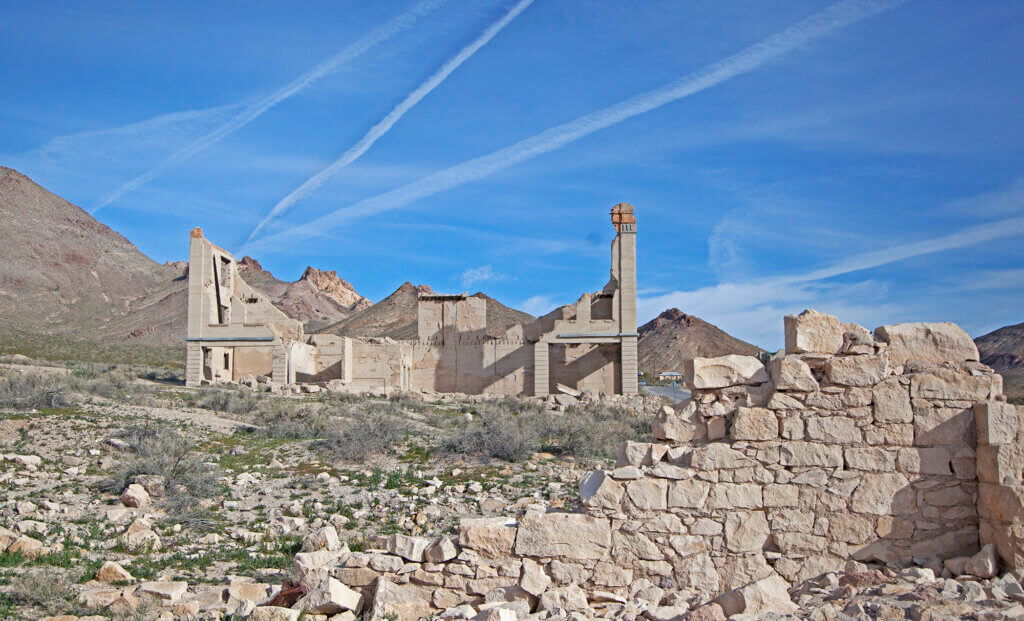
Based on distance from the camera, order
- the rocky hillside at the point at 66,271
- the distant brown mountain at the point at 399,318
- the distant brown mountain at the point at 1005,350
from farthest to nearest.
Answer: the rocky hillside at the point at 66,271, the distant brown mountain at the point at 399,318, the distant brown mountain at the point at 1005,350

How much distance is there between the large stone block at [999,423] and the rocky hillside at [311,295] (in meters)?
67.0

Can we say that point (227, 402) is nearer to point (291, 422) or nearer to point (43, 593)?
point (291, 422)

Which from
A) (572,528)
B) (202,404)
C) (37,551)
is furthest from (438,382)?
(572,528)

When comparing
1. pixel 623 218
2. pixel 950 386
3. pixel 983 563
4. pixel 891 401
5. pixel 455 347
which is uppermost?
pixel 623 218

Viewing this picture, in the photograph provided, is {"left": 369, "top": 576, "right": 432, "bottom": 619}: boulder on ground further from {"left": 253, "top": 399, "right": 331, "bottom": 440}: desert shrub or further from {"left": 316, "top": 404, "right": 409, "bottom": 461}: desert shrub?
{"left": 253, "top": 399, "right": 331, "bottom": 440}: desert shrub

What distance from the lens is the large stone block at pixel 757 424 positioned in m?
6.42

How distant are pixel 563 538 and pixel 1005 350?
56.0 m

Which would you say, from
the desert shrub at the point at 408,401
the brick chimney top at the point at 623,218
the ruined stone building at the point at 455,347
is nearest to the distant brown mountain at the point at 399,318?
the ruined stone building at the point at 455,347

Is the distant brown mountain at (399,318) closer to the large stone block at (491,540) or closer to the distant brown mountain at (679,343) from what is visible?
the distant brown mountain at (679,343)

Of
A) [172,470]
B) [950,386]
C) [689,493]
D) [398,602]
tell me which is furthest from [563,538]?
[172,470]

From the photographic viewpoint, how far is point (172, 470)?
11305 millimetres

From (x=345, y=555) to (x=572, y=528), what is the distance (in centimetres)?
218

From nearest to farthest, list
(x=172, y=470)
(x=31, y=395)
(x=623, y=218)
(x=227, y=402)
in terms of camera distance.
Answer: (x=172, y=470) → (x=31, y=395) → (x=227, y=402) → (x=623, y=218)

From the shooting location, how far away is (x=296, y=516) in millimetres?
10055
